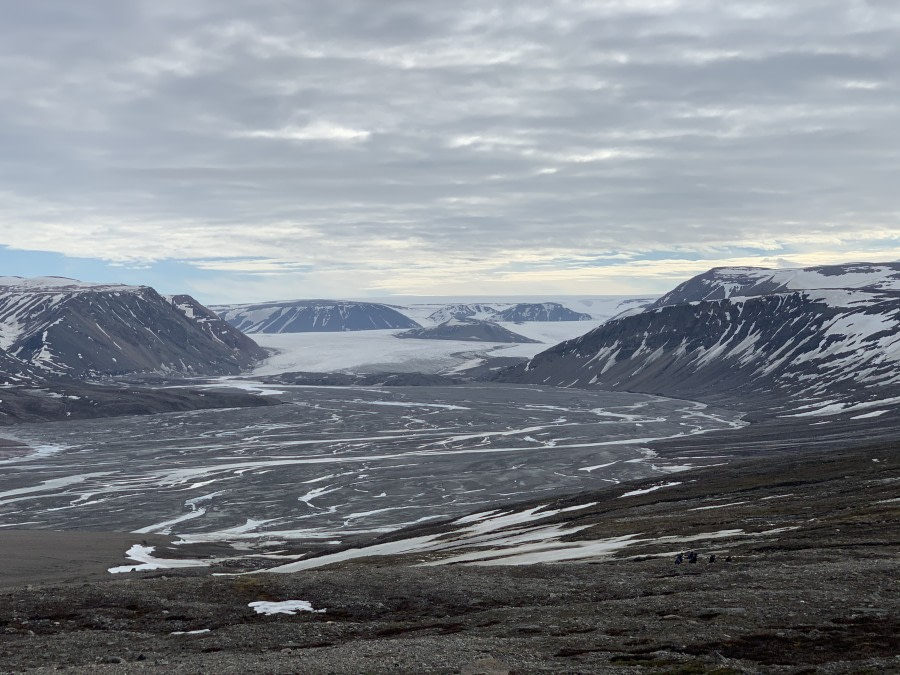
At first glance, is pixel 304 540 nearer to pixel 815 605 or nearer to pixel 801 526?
pixel 801 526

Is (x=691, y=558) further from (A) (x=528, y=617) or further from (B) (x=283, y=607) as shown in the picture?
(B) (x=283, y=607)

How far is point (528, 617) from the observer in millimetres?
32031

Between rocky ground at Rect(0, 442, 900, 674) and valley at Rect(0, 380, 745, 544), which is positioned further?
valley at Rect(0, 380, 745, 544)

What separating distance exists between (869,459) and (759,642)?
230 feet

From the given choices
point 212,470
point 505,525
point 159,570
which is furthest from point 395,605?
point 212,470

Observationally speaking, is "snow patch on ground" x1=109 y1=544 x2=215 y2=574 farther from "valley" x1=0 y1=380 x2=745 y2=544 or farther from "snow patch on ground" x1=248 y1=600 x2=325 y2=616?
"snow patch on ground" x1=248 y1=600 x2=325 y2=616

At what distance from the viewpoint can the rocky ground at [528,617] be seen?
24.7m

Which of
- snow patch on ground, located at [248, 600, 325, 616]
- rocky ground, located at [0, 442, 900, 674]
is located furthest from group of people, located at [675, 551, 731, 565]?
snow patch on ground, located at [248, 600, 325, 616]

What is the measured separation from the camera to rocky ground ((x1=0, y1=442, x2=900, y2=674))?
80.9ft

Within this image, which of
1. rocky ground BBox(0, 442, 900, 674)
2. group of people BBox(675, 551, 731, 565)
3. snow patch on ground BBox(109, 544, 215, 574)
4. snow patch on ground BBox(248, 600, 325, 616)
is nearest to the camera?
rocky ground BBox(0, 442, 900, 674)

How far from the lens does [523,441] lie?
174 m

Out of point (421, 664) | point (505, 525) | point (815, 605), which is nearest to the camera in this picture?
point (421, 664)

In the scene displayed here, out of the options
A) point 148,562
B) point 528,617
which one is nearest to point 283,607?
point 528,617

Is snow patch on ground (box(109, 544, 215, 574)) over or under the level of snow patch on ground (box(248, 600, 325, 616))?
under
